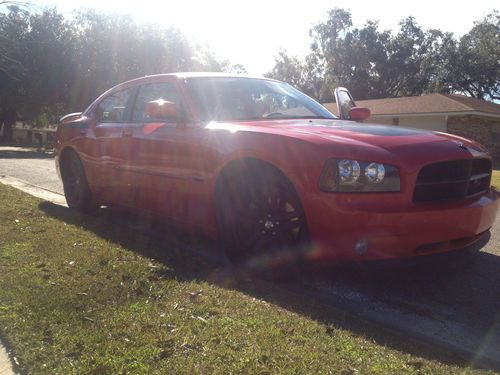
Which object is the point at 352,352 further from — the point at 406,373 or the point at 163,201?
the point at 163,201

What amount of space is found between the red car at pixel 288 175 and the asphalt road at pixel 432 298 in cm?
35

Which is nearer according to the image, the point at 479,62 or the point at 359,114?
the point at 359,114

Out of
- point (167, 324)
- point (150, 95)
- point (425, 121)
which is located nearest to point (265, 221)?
point (167, 324)

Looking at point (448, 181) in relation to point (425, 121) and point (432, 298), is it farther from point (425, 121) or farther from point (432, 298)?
point (425, 121)

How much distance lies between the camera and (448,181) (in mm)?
3639

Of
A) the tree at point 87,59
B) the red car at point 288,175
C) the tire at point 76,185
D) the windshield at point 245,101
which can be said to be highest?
the tree at point 87,59

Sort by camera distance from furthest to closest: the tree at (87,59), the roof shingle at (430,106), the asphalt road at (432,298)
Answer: the tree at (87,59)
the roof shingle at (430,106)
the asphalt road at (432,298)

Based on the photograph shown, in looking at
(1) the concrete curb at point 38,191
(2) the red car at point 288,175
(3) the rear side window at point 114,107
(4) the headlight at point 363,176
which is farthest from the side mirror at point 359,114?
(1) the concrete curb at point 38,191

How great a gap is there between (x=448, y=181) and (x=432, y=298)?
81 cm

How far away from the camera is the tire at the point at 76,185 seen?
638 cm

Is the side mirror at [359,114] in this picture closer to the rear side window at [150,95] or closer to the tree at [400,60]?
the rear side window at [150,95]

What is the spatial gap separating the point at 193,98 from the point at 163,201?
97cm

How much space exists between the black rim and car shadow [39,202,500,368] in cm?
21

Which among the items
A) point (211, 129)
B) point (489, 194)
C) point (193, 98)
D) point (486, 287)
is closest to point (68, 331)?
point (211, 129)
